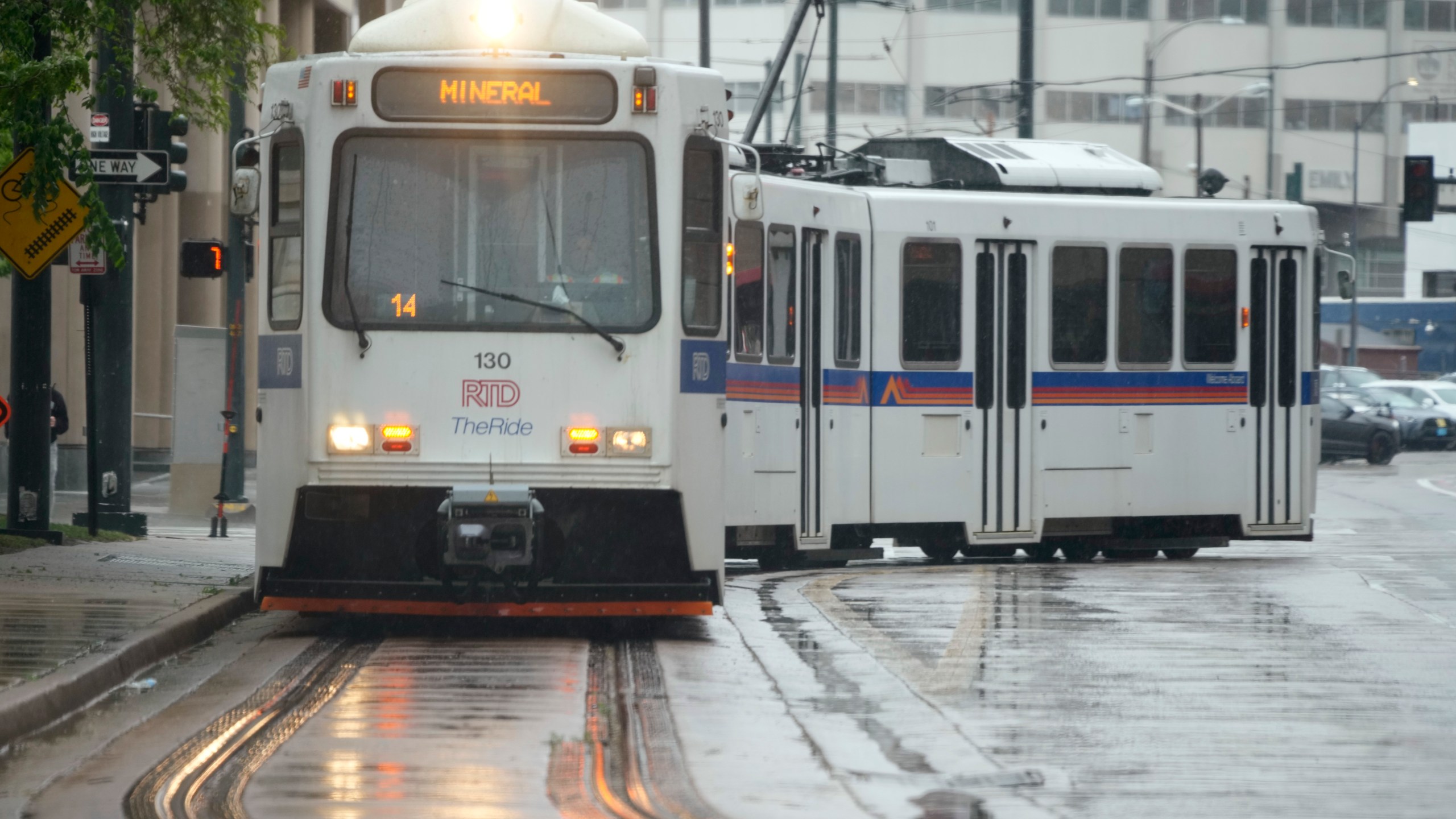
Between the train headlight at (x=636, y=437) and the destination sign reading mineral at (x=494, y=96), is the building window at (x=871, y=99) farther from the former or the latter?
the train headlight at (x=636, y=437)

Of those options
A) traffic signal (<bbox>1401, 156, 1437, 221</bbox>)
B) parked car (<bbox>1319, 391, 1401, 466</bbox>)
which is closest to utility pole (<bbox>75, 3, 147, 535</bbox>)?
traffic signal (<bbox>1401, 156, 1437, 221</bbox>)

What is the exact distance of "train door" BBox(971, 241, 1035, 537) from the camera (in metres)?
16.6

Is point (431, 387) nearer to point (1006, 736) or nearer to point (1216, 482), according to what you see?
point (1006, 736)

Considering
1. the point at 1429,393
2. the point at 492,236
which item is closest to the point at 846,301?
the point at 492,236

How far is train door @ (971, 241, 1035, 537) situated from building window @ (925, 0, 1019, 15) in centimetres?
6120

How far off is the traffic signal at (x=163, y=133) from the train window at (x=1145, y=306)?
8.42 m

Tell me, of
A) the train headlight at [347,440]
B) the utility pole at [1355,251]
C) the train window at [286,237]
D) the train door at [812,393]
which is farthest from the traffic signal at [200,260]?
the utility pole at [1355,251]

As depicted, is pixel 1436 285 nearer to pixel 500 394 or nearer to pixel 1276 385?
pixel 1276 385

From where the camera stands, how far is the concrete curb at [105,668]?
26.5ft

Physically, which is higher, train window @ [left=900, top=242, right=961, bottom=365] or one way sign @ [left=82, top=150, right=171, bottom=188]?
one way sign @ [left=82, top=150, right=171, bottom=188]

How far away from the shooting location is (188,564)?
49.8ft

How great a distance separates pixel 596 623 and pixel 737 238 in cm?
326

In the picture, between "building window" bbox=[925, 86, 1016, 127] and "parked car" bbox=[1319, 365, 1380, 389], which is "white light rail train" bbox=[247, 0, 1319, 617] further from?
"building window" bbox=[925, 86, 1016, 127]

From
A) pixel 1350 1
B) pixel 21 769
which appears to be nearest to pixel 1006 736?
pixel 21 769
